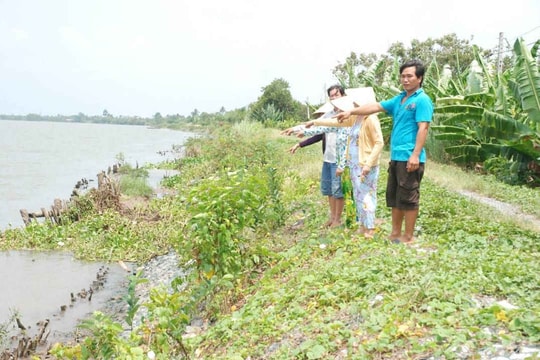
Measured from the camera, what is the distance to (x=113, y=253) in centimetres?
925

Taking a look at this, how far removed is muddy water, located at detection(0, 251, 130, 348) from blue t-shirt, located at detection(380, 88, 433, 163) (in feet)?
14.8

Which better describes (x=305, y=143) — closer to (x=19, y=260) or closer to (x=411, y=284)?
(x=411, y=284)

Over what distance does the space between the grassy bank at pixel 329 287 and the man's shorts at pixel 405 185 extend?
0.46 metres

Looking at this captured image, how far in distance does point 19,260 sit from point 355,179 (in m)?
6.81

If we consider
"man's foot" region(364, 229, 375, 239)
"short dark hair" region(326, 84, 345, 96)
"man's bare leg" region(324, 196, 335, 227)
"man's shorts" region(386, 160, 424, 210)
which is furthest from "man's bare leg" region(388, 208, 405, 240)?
"short dark hair" region(326, 84, 345, 96)

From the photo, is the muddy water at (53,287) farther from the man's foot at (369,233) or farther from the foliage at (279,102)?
the foliage at (279,102)

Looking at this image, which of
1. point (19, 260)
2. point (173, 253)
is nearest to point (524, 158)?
point (173, 253)

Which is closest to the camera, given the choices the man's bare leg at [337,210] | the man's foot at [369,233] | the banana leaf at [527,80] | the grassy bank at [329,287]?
the grassy bank at [329,287]

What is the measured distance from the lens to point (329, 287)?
173 inches

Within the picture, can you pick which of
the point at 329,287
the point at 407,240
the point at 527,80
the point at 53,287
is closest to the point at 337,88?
the point at 407,240

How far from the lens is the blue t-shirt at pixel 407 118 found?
188 inches

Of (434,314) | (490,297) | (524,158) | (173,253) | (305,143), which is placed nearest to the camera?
(434,314)

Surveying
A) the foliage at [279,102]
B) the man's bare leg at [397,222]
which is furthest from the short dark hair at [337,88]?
the foliage at [279,102]

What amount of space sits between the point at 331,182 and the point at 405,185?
145 centimetres
